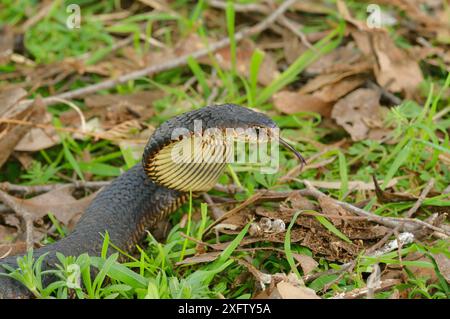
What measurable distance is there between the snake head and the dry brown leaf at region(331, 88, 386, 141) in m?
1.35

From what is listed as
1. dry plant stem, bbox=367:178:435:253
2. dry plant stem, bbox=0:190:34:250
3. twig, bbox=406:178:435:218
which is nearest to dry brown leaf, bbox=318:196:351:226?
dry plant stem, bbox=367:178:435:253

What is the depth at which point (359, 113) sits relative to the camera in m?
5.80

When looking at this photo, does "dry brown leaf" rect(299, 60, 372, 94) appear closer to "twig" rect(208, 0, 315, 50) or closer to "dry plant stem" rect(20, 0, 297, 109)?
"twig" rect(208, 0, 315, 50)

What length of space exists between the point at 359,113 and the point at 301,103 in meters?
0.43

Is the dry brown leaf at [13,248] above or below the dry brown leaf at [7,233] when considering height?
above

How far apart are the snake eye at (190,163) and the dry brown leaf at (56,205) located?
0.69 meters

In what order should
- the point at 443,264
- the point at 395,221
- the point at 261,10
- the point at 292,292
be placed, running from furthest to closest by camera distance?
the point at 261,10 < the point at 395,221 < the point at 443,264 < the point at 292,292

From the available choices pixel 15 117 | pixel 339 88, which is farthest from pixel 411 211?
pixel 15 117

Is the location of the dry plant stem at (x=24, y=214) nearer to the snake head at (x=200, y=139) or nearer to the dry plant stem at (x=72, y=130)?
the dry plant stem at (x=72, y=130)

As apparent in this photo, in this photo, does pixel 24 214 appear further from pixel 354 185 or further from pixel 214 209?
pixel 354 185

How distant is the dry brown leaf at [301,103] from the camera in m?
5.86

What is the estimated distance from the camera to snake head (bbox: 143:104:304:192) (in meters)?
4.23

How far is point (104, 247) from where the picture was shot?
411cm

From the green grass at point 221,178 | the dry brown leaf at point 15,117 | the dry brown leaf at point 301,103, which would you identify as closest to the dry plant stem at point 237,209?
the green grass at point 221,178
